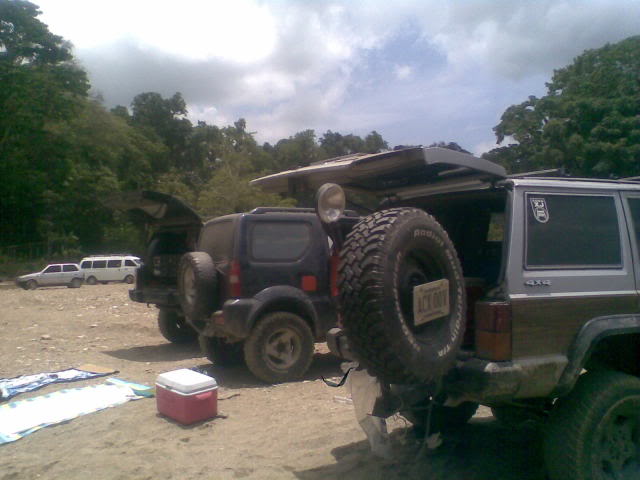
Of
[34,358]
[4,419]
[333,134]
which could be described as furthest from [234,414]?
[333,134]

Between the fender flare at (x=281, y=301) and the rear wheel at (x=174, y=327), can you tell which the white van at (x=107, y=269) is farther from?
the fender flare at (x=281, y=301)

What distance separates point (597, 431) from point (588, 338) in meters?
0.54

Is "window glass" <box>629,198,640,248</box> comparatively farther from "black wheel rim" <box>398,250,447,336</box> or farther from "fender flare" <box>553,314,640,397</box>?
"black wheel rim" <box>398,250,447,336</box>

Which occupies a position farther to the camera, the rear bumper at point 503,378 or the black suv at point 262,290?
the black suv at point 262,290

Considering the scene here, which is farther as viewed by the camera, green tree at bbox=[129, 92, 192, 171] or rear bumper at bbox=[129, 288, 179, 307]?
green tree at bbox=[129, 92, 192, 171]

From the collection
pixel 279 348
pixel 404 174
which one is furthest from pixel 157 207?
pixel 404 174

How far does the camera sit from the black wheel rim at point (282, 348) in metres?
6.94

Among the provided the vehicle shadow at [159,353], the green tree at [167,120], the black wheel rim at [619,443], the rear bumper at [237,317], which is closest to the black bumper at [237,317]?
the rear bumper at [237,317]

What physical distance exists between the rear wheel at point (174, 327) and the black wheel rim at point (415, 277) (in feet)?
21.9

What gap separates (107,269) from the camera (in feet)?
95.7

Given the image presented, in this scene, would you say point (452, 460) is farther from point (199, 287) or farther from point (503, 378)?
point (199, 287)

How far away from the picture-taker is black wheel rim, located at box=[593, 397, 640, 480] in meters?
3.50

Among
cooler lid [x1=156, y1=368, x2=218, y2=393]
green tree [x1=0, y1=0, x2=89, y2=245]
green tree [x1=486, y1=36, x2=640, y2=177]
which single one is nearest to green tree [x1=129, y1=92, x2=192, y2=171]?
green tree [x1=0, y1=0, x2=89, y2=245]

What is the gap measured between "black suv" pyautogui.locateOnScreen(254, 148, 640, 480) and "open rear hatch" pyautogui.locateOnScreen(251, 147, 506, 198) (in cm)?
1
